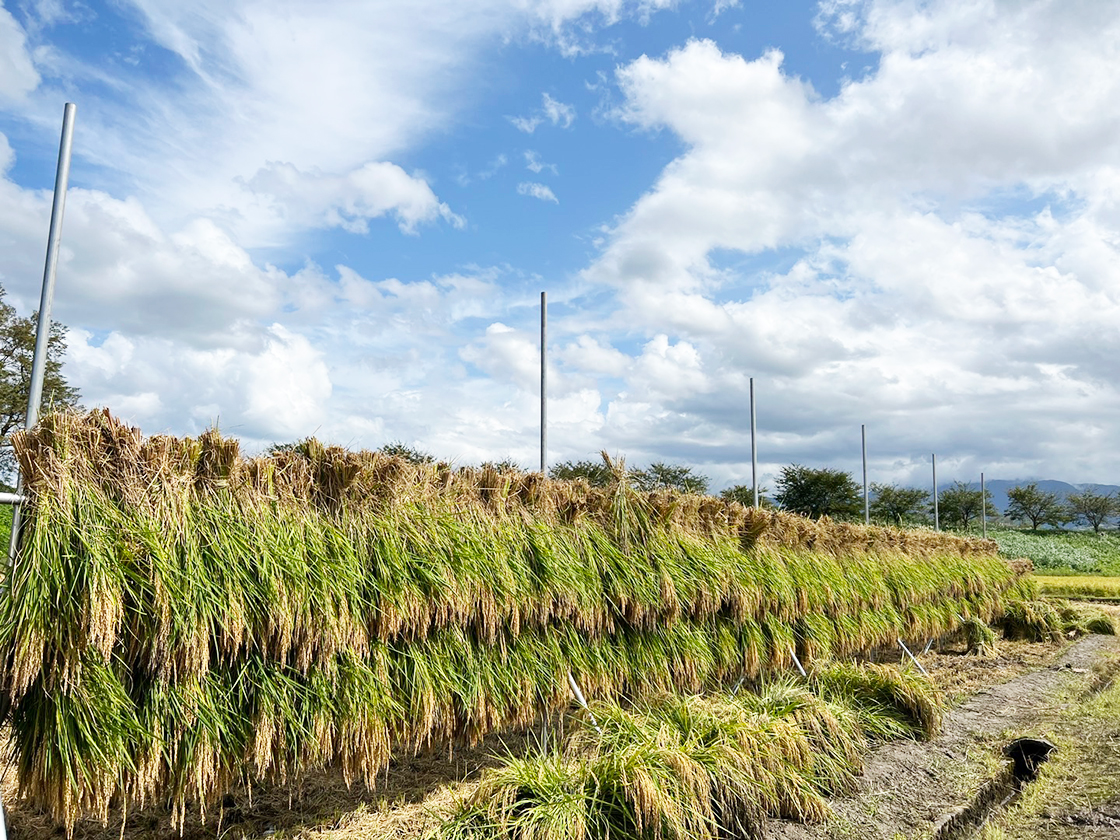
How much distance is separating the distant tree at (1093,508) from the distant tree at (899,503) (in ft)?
75.9

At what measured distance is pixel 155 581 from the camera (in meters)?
3.28

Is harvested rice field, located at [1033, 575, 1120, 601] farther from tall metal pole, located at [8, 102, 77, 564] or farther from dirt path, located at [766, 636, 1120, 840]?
tall metal pole, located at [8, 102, 77, 564]

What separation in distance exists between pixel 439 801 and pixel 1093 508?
78.6 m

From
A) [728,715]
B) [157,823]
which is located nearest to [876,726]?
[728,715]

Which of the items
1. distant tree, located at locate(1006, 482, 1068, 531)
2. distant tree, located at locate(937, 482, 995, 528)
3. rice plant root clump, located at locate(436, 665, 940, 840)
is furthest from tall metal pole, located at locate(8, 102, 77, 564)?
distant tree, located at locate(1006, 482, 1068, 531)

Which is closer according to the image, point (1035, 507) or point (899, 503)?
point (899, 503)

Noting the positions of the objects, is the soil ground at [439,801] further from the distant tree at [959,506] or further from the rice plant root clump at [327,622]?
the distant tree at [959,506]

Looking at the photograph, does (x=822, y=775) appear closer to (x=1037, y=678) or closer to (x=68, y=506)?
(x=68, y=506)

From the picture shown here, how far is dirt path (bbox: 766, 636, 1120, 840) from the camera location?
4.30 metres

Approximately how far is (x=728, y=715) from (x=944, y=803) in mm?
1430

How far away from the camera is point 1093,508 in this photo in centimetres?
6644

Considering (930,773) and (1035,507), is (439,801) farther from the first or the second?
(1035,507)

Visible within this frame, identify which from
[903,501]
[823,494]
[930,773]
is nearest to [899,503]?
[903,501]

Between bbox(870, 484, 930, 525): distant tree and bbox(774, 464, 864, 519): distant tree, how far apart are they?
14259 mm
